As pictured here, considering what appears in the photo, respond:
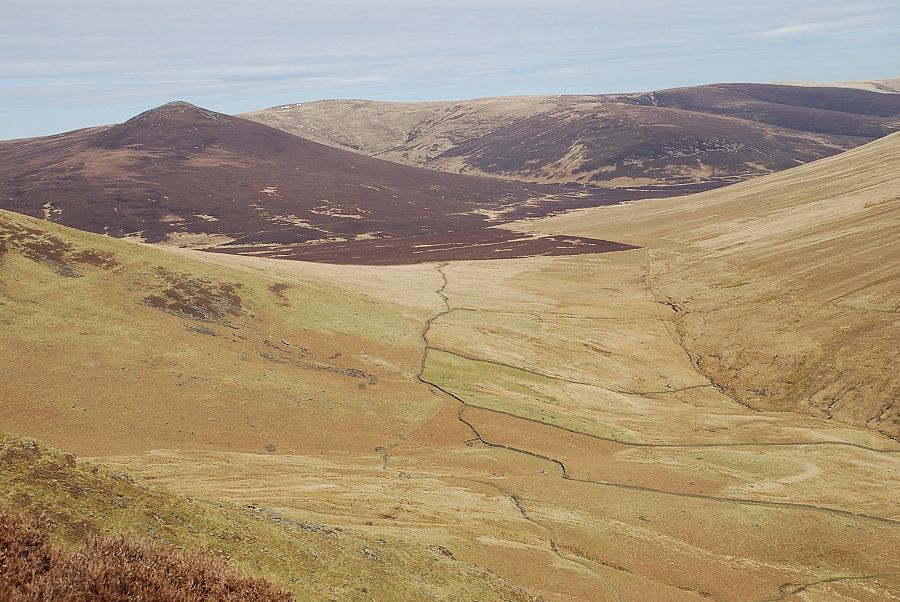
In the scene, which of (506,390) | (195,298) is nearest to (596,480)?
(506,390)

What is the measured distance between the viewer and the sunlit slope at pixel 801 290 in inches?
2489

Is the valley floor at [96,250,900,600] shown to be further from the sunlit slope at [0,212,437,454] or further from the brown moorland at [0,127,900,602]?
the sunlit slope at [0,212,437,454]

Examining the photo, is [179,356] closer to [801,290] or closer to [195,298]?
[195,298]

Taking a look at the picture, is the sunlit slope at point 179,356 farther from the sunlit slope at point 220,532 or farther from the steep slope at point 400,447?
the sunlit slope at point 220,532

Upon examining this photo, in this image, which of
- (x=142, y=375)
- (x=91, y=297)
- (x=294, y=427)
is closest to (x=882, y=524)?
(x=294, y=427)

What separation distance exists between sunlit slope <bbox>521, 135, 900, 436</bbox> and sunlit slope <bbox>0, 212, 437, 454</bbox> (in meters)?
36.7

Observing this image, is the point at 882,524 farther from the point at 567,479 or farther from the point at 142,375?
the point at 142,375

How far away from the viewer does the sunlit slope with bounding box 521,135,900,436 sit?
6322 centimetres

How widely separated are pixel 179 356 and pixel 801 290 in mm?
73710

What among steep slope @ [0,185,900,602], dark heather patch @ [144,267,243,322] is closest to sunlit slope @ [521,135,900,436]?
steep slope @ [0,185,900,602]

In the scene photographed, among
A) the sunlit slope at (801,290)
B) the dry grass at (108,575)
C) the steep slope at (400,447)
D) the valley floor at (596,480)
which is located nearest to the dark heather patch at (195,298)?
the steep slope at (400,447)

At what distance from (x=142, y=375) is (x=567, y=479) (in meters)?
30.5

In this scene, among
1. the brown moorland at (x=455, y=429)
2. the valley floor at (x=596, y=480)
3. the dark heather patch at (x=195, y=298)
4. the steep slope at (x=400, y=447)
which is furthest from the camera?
the dark heather patch at (x=195, y=298)

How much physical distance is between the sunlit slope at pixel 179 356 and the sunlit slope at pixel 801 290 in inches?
1444
